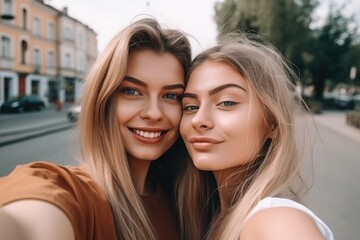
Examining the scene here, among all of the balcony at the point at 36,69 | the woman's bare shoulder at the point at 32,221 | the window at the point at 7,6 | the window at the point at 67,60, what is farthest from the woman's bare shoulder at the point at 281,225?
the window at the point at 67,60

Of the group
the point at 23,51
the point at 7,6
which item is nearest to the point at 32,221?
the point at 7,6

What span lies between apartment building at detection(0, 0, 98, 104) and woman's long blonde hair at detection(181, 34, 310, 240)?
83.7 ft

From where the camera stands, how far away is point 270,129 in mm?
1767

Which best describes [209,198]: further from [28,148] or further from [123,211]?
[28,148]

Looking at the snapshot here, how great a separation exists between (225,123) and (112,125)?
1.88 ft

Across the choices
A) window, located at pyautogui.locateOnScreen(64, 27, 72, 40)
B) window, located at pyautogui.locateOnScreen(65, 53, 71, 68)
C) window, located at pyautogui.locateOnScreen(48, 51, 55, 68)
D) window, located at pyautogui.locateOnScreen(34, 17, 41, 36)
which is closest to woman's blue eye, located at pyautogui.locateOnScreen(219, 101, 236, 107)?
window, located at pyautogui.locateOnScreen(34, 17, 41, 36)

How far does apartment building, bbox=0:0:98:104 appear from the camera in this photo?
98.9 ft

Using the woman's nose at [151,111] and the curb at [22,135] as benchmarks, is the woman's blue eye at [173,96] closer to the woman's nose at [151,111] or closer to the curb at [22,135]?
the woman's nose at [151,111]

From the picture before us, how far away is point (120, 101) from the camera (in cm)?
179

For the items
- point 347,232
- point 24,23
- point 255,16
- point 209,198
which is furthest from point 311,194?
point 24,23

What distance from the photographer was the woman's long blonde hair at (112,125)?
1633 millimetres

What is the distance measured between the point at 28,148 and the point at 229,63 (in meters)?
10.2

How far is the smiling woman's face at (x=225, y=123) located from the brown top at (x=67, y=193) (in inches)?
22.1

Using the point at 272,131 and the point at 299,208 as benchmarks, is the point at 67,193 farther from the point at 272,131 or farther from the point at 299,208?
the point at 272,131
